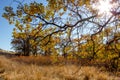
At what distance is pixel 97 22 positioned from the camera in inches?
347

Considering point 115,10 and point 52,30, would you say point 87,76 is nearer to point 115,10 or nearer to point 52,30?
point 52,30

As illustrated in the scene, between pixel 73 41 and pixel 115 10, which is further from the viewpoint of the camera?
pixel 73 41

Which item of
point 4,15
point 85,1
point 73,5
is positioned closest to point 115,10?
point 85,1

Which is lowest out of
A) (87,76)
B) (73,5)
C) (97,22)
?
Result: (87,76)

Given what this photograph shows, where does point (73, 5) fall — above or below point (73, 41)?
above

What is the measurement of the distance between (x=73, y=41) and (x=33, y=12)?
160cm

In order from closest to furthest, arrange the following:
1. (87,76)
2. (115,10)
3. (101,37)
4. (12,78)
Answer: (115,10), (12,78), (101,37), (87,76)

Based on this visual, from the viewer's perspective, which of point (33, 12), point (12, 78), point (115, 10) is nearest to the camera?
point (115, 10)

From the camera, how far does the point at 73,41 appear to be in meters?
9.11

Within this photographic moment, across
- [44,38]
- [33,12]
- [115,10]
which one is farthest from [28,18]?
[115,10]

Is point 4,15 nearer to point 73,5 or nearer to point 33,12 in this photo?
point 33,12

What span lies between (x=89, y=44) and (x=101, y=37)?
43.4 inches

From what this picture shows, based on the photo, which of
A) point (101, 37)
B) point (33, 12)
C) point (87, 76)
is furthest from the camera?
point (87, 76)

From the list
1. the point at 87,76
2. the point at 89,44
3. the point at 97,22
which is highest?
the point at 97,22
